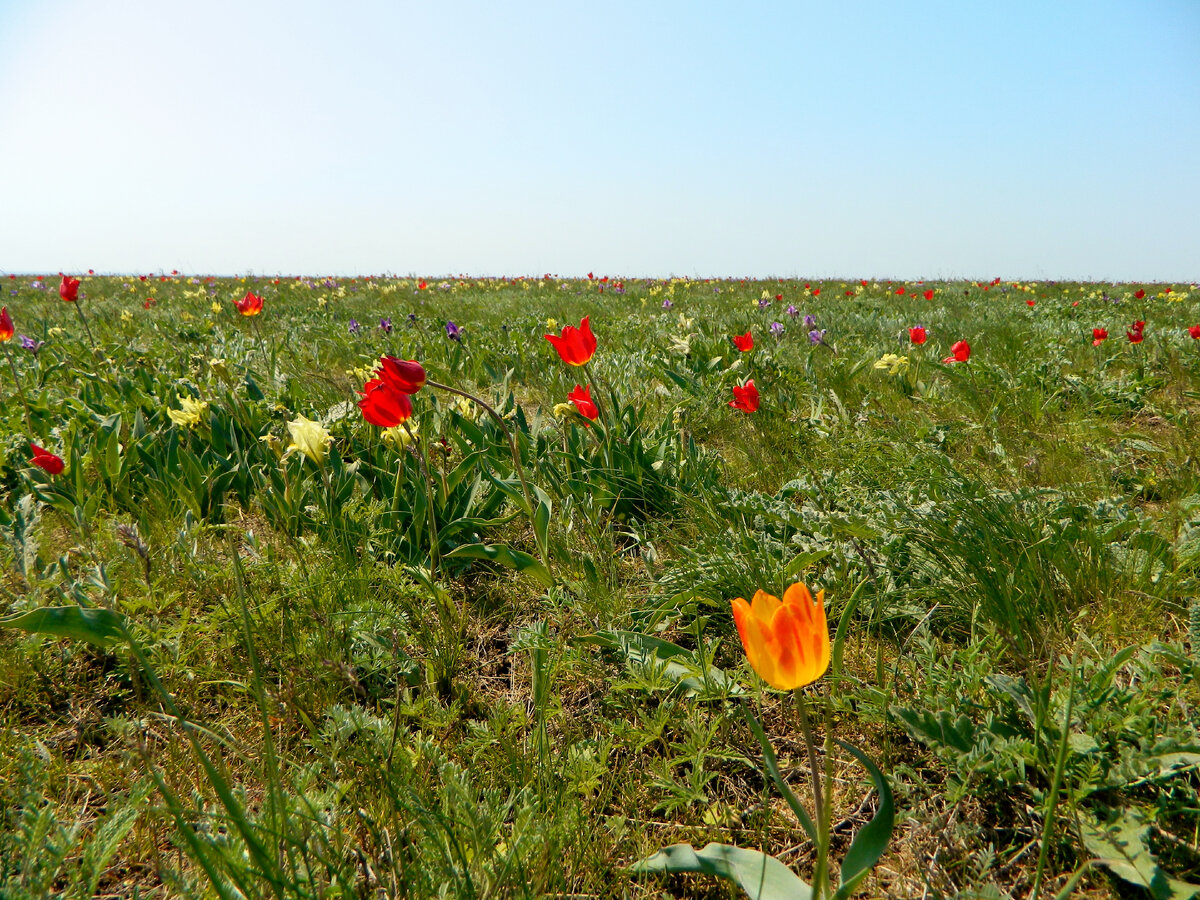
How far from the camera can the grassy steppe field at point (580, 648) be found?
1.12 metres

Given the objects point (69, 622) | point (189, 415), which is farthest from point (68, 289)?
point (69, 622)

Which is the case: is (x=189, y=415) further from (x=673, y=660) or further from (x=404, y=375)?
(x=673, y=660)

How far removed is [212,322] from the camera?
264 inches

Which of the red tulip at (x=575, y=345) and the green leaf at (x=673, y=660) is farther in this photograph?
the red tulip at (x=575, y=345)

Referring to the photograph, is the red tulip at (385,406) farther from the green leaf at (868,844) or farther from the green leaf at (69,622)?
the green leaf at (868,844)

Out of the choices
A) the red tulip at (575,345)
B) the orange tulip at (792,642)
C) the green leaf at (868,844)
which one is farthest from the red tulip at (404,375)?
the green leaf at (868,844)

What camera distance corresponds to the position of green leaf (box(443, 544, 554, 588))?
1.92 metres

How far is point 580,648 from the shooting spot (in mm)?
1715

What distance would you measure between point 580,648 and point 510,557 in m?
0.37

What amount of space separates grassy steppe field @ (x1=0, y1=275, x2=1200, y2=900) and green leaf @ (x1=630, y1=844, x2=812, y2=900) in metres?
0.09

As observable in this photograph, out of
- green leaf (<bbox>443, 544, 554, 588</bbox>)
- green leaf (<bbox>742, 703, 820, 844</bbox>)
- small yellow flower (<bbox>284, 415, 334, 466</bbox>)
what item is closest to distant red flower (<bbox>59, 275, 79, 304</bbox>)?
small yellow flower (<bbox>284, 415, 334, 466</bbox>)

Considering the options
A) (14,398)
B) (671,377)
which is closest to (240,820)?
(671,377)

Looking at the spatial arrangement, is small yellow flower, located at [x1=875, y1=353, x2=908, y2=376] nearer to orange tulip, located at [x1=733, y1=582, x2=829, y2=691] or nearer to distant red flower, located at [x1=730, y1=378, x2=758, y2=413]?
distant red flower, located at [x1=730, y1=378, x2=758, y2=413]

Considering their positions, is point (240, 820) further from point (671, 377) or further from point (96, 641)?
point (671, 377)
